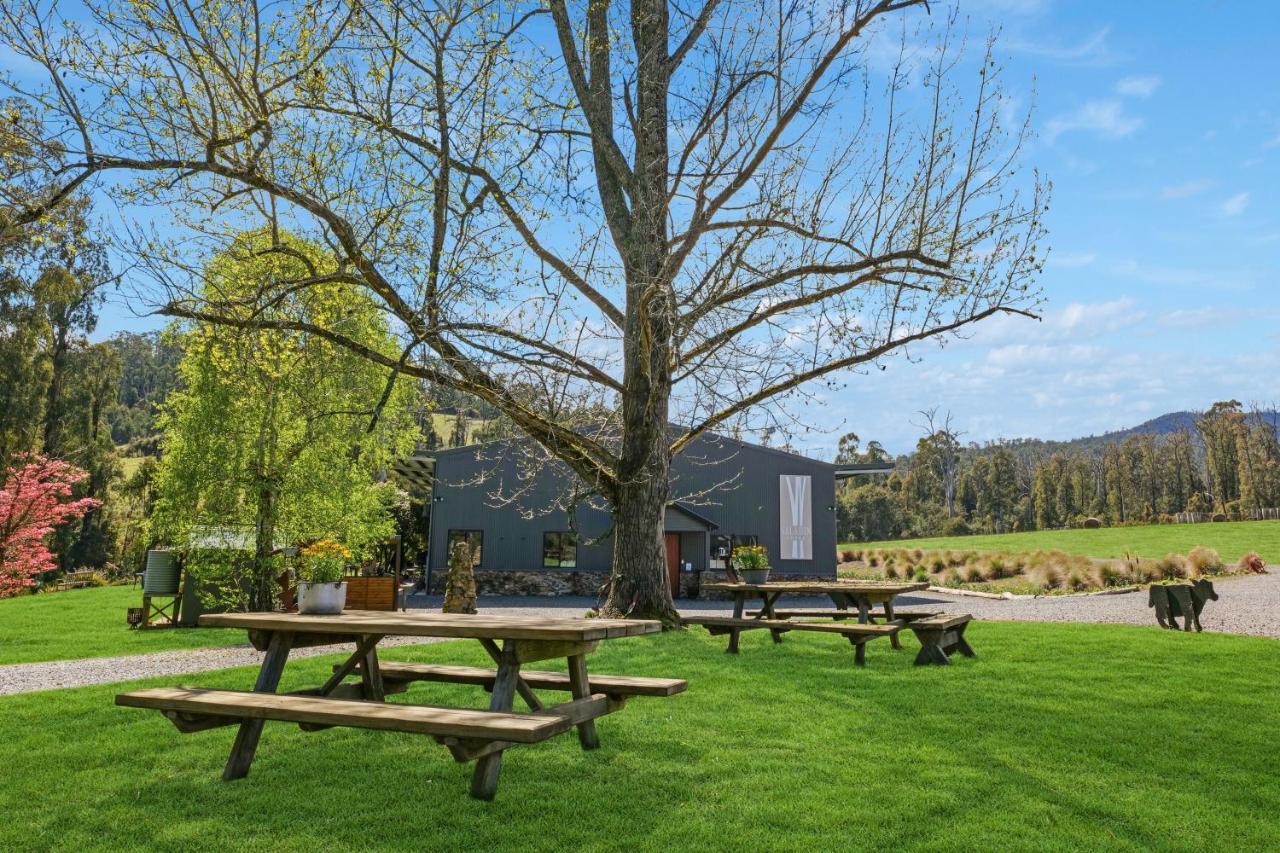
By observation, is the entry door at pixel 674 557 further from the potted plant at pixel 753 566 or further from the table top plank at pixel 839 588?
the table top plank at pixel 839 588

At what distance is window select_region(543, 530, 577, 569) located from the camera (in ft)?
84.0

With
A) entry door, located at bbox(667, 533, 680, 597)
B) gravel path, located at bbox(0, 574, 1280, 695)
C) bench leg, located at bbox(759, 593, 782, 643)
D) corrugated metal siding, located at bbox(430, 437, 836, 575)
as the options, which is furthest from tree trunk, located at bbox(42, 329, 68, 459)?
bench leg, located at bbox(759, 593, 782, 643)

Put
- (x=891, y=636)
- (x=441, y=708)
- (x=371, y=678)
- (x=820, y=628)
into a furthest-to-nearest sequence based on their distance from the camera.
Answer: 1. (x=891, y=636)
2. (x=820, y=628)
3. (x=371, y=678)
4. (x=441, y=708)

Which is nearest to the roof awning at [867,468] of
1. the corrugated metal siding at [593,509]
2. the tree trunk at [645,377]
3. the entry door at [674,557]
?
the corrugated metal siding at [593,509]

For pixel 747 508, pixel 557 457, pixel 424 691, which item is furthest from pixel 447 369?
pixel 747 508

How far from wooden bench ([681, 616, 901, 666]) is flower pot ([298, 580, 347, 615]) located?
15.7 ft

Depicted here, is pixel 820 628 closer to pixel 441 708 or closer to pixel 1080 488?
pixel 441 708

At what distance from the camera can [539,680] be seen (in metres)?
5.24

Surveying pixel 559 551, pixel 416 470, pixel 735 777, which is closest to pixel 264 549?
pixel 559 551

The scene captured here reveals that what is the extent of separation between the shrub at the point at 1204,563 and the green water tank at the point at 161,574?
93.8ft

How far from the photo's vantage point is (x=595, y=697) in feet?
15.0

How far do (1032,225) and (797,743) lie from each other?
684 centimetres

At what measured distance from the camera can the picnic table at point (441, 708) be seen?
11.6 ft

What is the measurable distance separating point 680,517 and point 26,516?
20027 millimetres
